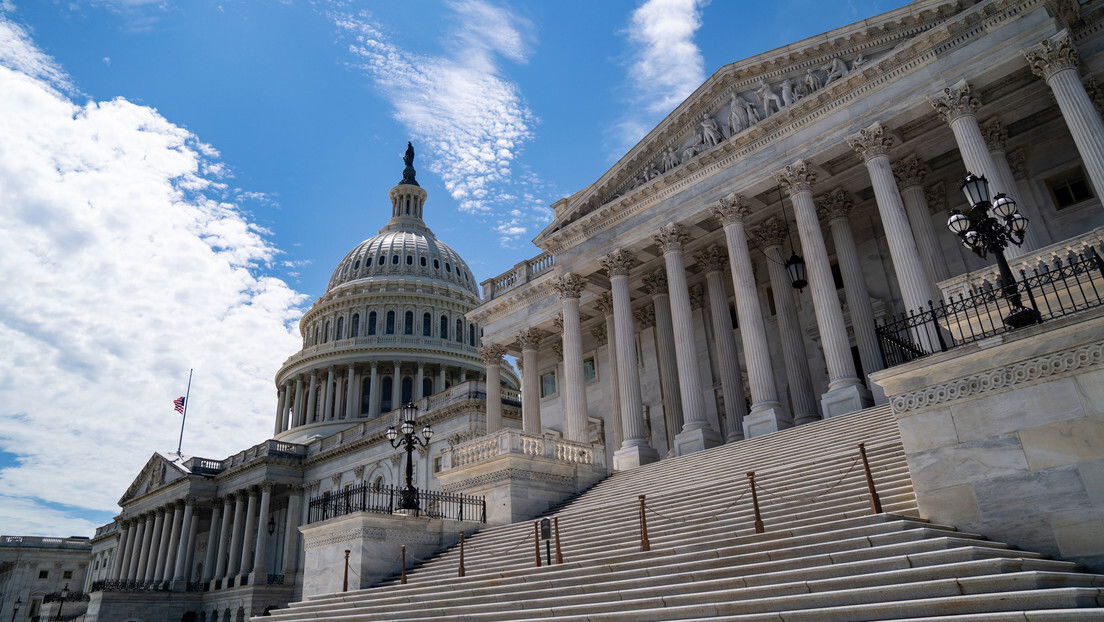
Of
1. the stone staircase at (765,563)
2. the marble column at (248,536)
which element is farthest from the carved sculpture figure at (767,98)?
the marble column at (248,536)

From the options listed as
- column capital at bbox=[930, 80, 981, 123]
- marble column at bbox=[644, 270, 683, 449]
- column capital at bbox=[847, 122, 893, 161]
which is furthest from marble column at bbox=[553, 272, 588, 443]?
column capital at bbox=[930, 80, 981, 123]

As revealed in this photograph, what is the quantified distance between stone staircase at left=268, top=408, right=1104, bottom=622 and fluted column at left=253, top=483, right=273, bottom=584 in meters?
43.9

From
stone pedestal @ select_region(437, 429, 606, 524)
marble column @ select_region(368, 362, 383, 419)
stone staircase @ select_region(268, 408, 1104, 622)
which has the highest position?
marble column @ select_region(368, 362, 383, 419)

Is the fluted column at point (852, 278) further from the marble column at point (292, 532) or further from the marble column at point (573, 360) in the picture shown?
the marble column at point (292, 532)

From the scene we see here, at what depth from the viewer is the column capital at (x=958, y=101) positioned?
68.8ft

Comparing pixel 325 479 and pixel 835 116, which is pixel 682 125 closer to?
pixel 835 116

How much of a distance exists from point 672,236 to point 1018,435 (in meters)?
18.5

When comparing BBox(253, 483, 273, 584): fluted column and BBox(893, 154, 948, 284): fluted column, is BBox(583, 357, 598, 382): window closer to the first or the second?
BBox(893, 154, 948, 284): fluted column

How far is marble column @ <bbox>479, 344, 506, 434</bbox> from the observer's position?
36.6m

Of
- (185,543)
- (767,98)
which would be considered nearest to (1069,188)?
(767,98)

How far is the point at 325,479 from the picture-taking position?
62.0 metres

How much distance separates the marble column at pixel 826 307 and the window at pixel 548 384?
1989 centimetres

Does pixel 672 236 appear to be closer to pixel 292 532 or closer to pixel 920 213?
pixel 920 213

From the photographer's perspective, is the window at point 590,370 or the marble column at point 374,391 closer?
the window at point 590,370
